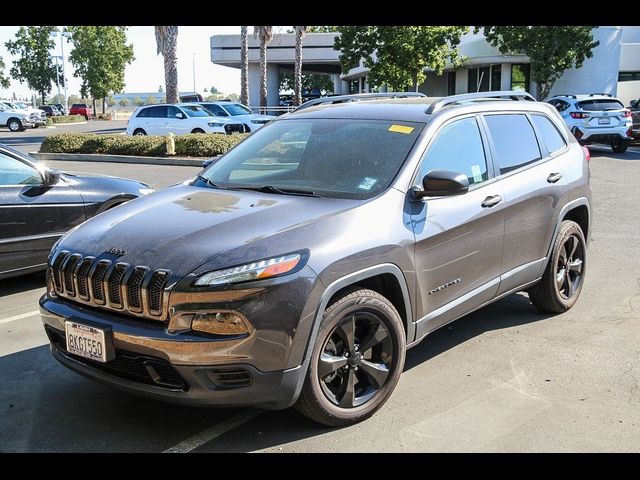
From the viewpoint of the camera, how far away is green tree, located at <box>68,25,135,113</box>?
57469 mm

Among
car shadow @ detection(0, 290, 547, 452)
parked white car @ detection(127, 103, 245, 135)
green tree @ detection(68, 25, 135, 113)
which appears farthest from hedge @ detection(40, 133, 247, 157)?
green tree @ detection(68, 25, 135, 113)

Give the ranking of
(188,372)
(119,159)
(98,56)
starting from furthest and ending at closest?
(98,56), (119,159), (188,372)

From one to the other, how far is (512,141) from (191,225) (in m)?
2.67

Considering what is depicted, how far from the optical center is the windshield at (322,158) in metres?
4.09

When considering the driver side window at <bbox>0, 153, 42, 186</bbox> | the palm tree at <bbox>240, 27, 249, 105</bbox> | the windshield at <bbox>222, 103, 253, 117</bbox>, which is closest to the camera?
the driver side window at <bbox>0, 153, 42, 186</bbox>

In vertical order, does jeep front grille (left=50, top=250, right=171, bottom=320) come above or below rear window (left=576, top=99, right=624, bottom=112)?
below

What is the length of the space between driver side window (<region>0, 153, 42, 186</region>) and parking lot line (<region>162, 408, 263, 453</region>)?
3.83m

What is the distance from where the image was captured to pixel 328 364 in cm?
346

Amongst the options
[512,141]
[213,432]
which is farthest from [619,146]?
[213,432]

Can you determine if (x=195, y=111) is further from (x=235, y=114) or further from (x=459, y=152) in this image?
(x=459, y=152)

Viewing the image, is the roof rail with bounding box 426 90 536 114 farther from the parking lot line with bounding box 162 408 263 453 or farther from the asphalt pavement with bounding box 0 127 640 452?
the parking lot line with bounding box 162 408 263 453
